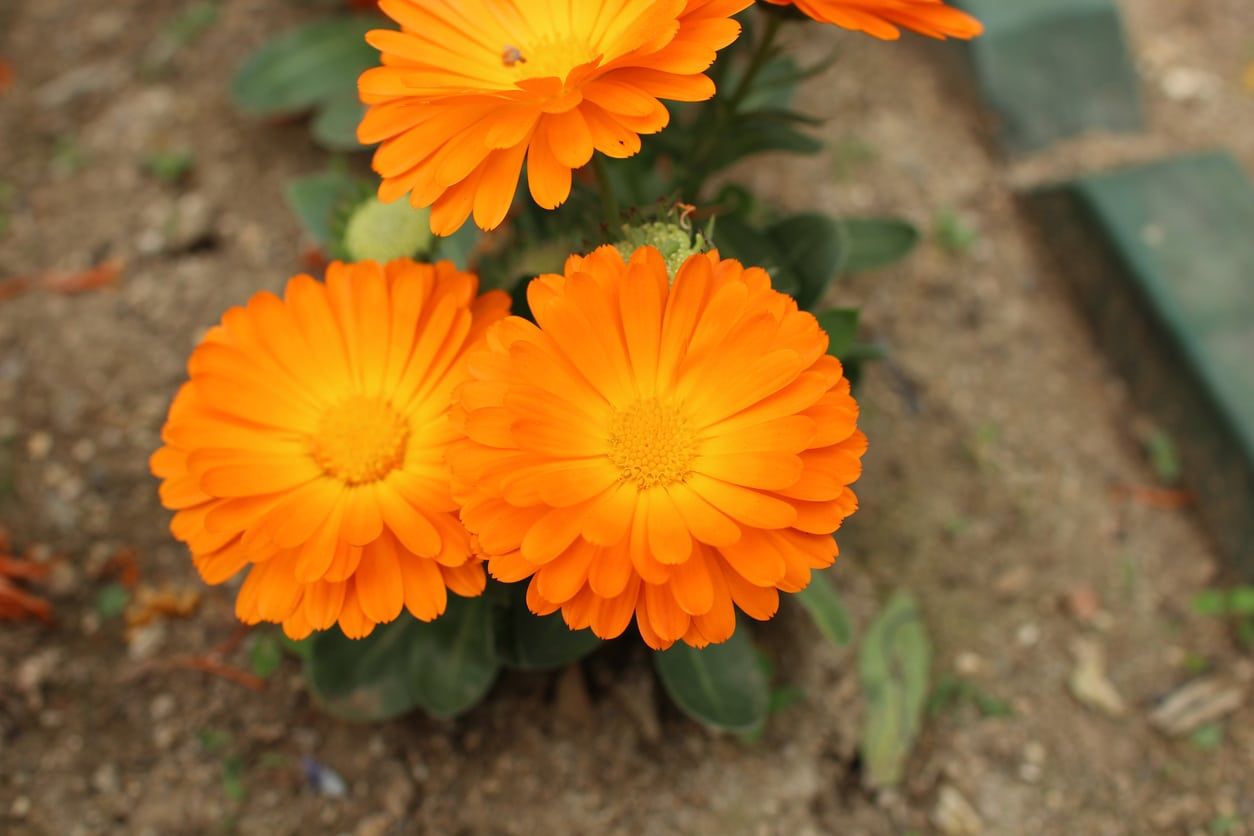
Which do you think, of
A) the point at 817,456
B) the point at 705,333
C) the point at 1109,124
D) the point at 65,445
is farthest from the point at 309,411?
the point at 1109,124

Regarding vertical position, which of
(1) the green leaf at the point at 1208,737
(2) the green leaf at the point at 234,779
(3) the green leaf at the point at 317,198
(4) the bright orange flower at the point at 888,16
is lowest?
(1) the green leaf at the point at 1208,737

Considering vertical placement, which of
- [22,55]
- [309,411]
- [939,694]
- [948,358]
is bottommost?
[939,694]

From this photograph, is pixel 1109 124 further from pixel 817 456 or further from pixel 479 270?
pixel 817 456

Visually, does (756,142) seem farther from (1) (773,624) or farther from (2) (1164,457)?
(2) (1164,457)

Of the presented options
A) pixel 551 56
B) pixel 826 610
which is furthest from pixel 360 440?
pixel 826 610

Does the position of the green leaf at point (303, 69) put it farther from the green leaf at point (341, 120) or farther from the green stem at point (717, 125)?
the green stem at point (717, 125)

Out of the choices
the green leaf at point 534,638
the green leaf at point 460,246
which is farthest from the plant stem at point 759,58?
the green leaf at point 534,638

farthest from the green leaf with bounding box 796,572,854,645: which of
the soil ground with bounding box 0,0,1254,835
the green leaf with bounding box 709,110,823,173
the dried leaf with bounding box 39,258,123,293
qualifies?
the dried leaf with bounding box 39,258,123,293
